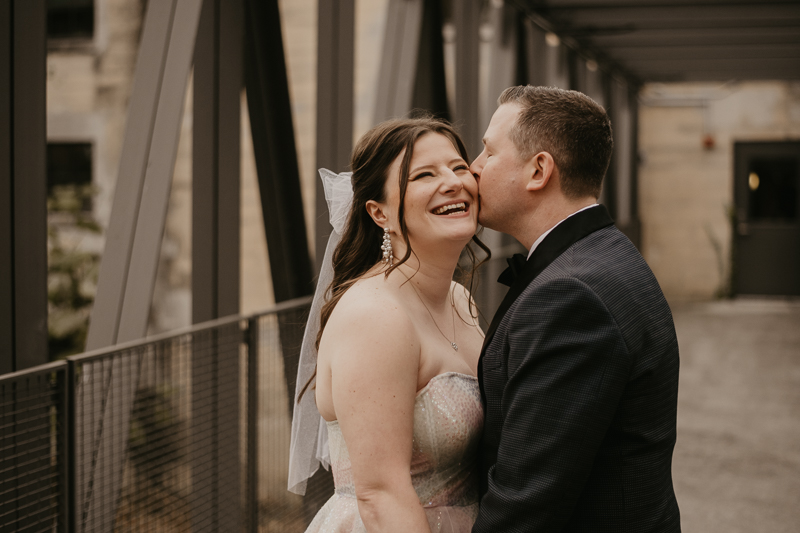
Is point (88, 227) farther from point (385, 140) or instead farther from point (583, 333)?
point (583, 333)

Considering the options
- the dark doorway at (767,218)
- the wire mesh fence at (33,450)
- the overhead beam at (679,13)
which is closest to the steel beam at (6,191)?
the wire mesh fence at (33,450)

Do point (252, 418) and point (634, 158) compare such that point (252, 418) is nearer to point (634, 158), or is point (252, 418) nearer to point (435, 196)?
point (435, 196)

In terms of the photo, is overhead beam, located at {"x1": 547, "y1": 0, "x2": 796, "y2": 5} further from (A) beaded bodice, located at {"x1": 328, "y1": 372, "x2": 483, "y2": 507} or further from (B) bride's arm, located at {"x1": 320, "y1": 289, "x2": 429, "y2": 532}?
(B) bride's arm, located at {"x1": 320, "y1": 289, "x2": 429, "y2": 532}

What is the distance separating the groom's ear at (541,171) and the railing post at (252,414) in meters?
1.51

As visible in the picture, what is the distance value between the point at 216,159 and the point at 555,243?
1.74 m

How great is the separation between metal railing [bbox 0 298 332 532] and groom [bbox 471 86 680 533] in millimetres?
1045

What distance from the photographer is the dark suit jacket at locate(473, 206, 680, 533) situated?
1412 mm

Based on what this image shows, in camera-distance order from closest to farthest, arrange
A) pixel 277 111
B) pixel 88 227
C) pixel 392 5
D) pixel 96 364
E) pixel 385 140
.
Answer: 1. pixel 385 140
2. pixel 96 364
3. pixel 277 111
4. pixel 392 5
5. pixel 88 227

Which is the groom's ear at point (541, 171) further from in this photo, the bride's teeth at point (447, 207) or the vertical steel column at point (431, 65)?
the vertical steel column at point (431, 65)

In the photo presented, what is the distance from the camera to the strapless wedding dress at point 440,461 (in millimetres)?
1717

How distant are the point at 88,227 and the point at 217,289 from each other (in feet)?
14.7

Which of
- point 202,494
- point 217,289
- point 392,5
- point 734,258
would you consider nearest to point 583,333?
point 202,494

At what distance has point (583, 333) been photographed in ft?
4.66

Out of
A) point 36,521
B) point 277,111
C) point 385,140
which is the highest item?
point 277,111
